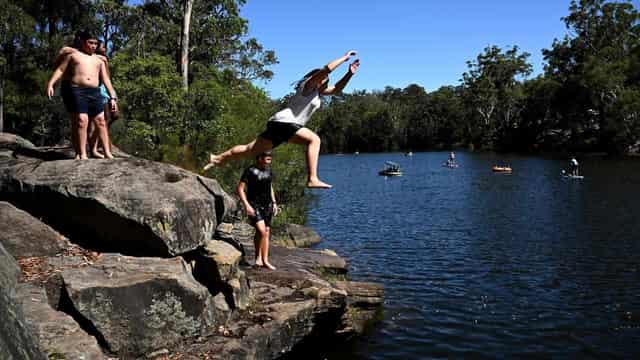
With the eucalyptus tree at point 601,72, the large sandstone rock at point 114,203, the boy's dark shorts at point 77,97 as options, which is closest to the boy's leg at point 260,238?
the large sandstone rock at point 114,203

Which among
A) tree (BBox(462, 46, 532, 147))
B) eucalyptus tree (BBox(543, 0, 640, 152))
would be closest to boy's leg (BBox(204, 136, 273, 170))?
eucalyptus tree (BBox(543, 0, 640, 152))

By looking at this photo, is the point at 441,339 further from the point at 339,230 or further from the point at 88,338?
the point at 339,230

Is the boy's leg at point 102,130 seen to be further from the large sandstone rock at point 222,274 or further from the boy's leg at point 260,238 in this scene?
the boy's leg at point 260,238

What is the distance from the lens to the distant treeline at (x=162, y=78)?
73.7 feet

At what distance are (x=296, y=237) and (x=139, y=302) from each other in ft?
53.2

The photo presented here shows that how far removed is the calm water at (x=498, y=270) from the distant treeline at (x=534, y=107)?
40.4m

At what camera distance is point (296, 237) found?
2408cm

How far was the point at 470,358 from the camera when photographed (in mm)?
11828

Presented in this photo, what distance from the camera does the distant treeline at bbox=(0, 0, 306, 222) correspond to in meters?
22.5

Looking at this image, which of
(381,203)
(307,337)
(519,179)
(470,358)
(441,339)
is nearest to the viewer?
(307,337)

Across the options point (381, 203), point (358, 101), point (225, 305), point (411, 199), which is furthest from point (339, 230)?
point (358, 101)

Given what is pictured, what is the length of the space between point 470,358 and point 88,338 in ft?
26.7

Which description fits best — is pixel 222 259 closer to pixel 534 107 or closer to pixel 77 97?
pixel 77 97

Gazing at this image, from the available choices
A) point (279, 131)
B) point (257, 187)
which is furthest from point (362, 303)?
point (279, 131)
